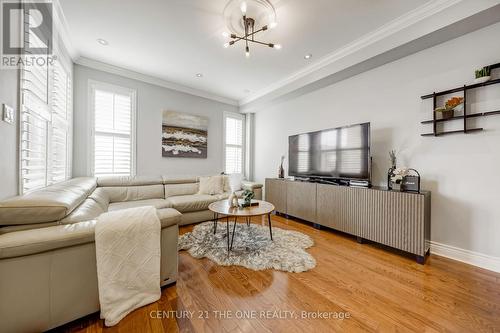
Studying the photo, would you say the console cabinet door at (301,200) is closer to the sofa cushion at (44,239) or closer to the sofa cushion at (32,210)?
the sofa cushion at (44,239)

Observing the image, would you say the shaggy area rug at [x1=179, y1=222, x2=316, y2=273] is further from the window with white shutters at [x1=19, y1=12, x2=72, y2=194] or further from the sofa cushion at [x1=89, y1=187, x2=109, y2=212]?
the window with white shutters at [x1=19, y1=12, x2=72, y2=194]

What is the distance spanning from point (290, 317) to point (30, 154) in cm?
262

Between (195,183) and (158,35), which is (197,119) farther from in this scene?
(158,35)

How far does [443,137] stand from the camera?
2.26 m

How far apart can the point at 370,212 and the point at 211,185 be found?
2.73 m

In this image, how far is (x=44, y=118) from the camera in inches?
79.2

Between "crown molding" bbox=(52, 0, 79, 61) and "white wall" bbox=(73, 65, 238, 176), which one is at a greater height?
"crown molding" bbox=(52, 0, 79, 61)

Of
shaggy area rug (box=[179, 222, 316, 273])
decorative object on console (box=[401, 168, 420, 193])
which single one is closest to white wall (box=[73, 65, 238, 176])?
shaggy area rug (box=[179, 222, 316, 273])

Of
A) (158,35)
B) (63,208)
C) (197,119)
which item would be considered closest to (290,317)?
(63,208)

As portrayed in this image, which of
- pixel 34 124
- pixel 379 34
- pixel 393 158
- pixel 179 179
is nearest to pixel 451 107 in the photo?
pixel 393 158

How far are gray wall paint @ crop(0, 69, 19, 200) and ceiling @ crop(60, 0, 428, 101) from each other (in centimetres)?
122

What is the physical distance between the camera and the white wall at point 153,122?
3.14 metres

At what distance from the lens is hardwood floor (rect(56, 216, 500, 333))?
1264 mm

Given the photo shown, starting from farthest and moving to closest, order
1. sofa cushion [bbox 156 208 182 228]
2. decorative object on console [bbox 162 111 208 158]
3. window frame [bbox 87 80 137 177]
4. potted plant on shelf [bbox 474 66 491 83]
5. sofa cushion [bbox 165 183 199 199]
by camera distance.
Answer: decorative object on console [bbox 162 111 208 158] → sofa cushion [bbox 165 183 199 199] → window frame [bbox 87 80 137 177] → potted plant on shelf [bbox 474 66 491 83] → sofa cushion [bbox 156 208 182 228]
